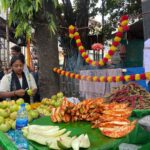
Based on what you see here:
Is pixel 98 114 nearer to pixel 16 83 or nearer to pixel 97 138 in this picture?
pixel 97 138

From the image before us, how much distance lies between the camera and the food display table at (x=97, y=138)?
69.5 inches

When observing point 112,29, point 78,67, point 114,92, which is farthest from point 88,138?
point 112,29

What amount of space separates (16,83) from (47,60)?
96 centimetres

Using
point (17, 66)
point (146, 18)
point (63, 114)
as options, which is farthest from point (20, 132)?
point (146, 18)

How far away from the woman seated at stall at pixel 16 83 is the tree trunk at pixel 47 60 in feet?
2.31

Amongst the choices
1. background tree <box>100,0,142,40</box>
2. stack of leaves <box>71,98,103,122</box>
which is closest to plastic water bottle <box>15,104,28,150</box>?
stack of leaves <box>71,98,103,122</box>

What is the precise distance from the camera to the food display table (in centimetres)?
177

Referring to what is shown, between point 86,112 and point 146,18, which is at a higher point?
point 146,18

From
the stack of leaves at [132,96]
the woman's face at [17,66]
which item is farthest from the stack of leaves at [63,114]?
the woman's face at [17,66]

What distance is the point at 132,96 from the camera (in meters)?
2.85

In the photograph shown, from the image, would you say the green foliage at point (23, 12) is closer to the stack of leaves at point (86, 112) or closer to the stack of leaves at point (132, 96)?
the stack of leaves at point (132, 96)

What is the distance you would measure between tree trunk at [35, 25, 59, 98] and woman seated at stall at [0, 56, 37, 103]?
70cm

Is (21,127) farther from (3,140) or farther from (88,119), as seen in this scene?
(88,119)

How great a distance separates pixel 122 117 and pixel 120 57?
8.61m
